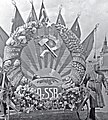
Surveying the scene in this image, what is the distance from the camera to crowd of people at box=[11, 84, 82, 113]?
731 cm

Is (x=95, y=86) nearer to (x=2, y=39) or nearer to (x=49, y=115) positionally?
(x=49, y=115)

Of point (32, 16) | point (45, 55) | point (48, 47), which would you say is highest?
point (32, 16)

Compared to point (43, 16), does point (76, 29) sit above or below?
below

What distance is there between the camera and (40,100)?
7.39 meters

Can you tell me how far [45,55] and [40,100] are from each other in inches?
37.9

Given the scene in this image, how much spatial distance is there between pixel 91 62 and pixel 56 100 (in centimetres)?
112

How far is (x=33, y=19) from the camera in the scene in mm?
7488

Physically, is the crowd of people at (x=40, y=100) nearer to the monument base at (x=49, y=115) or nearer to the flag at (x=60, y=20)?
the monument base at (x=49, y=115)

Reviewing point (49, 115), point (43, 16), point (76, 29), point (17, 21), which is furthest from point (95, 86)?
point (17, 21)

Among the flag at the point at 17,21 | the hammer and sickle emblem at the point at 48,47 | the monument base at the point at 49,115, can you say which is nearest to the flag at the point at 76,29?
the hammer and sickle emblem at the point at 48,47

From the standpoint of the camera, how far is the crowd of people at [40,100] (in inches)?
288

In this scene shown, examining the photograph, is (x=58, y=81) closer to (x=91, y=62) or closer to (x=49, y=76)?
(x=49, y=76)

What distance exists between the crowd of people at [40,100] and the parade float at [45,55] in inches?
3.1

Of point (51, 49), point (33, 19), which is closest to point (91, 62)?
point (51, 49)
